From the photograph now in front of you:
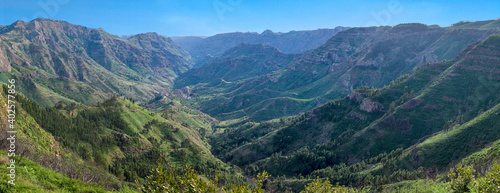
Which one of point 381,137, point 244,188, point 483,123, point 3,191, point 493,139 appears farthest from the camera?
point 381,137

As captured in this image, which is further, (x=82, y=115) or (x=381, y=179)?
(x=82, y=115)

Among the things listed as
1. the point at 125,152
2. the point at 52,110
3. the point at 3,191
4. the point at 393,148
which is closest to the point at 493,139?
the point at 393,148

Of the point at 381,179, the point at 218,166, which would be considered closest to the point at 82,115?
the point at 218,166

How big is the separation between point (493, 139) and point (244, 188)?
6133 inches

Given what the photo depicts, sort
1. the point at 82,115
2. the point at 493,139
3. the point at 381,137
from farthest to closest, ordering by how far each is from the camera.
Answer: the point at 381,137, the point at 82,115, the point at 493,139

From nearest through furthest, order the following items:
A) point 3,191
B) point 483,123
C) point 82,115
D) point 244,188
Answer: point 244,188, point 3,191, point 483,123, point 82,115

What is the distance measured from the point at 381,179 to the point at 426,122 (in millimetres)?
88730

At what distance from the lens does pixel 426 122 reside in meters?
175

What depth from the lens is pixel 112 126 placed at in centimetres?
15912

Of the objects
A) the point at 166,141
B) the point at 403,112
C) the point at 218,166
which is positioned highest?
the point at 403,112

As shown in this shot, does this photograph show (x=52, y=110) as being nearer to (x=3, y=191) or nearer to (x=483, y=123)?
(x=3, y=191)

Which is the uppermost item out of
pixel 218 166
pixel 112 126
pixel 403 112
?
pixel 403 112

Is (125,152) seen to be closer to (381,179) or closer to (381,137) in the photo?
(381,179)

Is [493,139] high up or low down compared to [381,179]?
up
